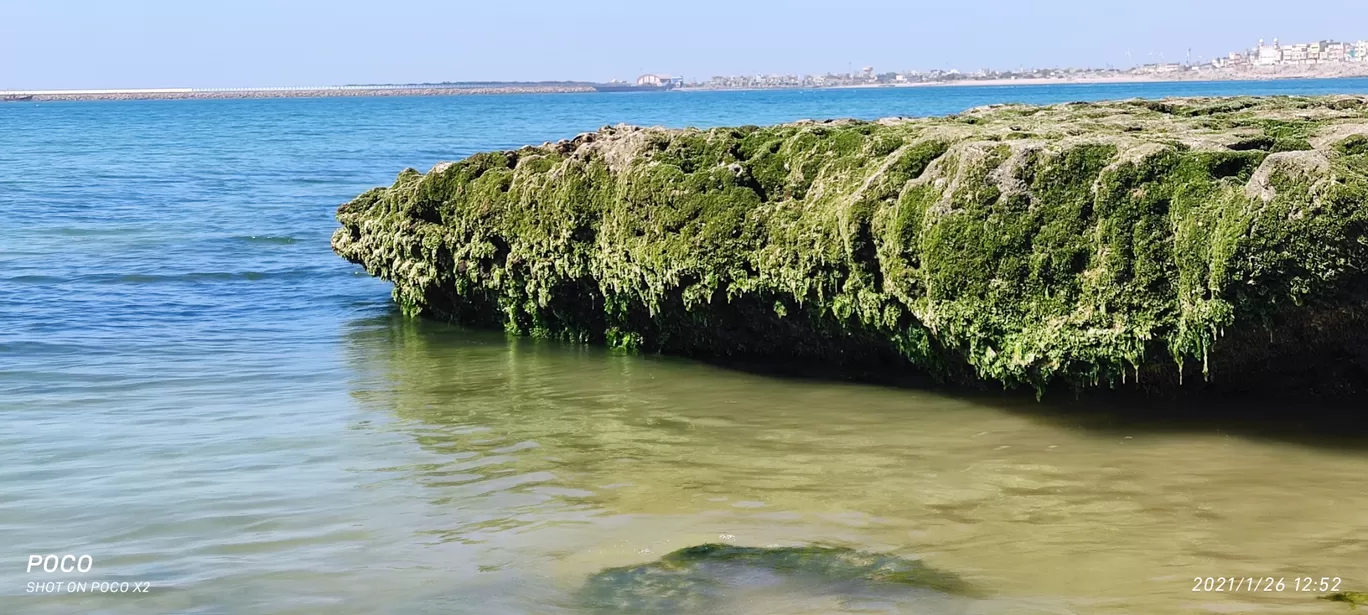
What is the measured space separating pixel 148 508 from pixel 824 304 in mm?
4701

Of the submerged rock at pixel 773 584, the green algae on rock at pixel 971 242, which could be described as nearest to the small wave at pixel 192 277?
the green algae on rock at pixel 971 242

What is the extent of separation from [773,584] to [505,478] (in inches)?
92.9

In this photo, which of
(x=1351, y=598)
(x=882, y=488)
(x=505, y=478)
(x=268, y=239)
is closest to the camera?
(x=1351, y=598)

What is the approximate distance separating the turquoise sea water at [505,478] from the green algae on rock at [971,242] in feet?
1.76

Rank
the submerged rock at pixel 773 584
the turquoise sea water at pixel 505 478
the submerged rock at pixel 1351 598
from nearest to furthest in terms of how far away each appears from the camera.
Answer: the submerged rock at pixel 1351 598
the submerged rock at pixel 773 584
the turquoise sea water at pixel 505 478

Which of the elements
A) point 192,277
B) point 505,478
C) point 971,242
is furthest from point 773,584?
point 192,277

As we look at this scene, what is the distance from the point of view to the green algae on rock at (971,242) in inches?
277

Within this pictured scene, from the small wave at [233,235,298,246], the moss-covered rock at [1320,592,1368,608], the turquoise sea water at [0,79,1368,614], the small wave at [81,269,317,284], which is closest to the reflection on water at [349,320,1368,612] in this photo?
the turquoise sea water at [0,79,1368,614]

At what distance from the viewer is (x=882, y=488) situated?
6.92m

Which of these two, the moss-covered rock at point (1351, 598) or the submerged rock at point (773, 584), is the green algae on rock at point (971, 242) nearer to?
the moss-covered rock at point (1351, 598)

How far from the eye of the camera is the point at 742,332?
32.9 ft

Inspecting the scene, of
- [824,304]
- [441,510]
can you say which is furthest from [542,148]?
[441,510]

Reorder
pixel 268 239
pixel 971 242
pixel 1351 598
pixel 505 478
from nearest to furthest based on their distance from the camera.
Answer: pixel 1351 598, pixel 505 478, pixel 971 242, pixel 268 239

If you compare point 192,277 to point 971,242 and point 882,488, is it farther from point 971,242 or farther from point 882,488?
point 882,488
